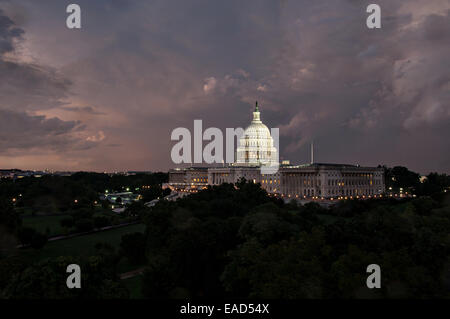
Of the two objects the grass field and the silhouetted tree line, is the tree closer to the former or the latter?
the grass field

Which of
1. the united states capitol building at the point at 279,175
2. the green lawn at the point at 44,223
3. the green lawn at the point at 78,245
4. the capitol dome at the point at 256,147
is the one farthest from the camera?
the capitol dome at the point at 256,147

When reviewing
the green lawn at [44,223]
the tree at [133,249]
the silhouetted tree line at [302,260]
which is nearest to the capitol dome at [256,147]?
the green lawn at [44,223]

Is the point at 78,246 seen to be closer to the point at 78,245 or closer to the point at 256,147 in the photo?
the point at 78,245

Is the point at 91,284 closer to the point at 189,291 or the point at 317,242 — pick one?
the point at 189,291

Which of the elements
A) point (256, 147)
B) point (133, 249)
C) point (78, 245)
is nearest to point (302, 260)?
point (133, 249)

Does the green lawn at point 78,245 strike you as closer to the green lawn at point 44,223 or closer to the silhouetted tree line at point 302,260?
the green lawn at point 44,223

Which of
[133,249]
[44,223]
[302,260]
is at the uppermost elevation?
[302,260]

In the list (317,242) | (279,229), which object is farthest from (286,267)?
(279,229)
